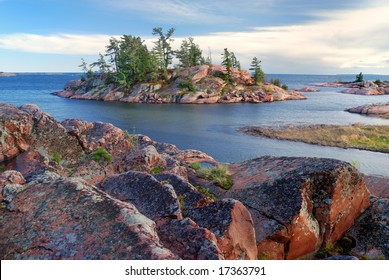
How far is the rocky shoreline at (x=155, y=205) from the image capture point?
20.5 ft

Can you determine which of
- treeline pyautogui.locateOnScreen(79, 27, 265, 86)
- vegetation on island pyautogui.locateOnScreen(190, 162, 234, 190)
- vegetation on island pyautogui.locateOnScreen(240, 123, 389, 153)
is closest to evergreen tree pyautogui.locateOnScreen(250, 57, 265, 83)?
treeline pyautogui.locateOnScreen(79, 27, 265, 86)

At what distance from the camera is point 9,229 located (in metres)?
6.62

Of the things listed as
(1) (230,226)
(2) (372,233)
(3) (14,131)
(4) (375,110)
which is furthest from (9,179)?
(4) (375,110)

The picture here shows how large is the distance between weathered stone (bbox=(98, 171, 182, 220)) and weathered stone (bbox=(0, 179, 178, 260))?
5.17ft

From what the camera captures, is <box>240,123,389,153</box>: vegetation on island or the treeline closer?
<box>240,123,389,153</box>: vegetation on island

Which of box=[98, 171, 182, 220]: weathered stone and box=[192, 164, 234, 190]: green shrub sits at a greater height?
box=[98, 171, 182, 220]: weathered stone

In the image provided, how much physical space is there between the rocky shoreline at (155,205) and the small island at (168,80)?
78.8 m

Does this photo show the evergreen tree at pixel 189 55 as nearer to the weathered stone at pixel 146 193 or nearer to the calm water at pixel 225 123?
the calm water at pixel 225 123

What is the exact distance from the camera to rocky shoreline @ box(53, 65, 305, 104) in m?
95.4

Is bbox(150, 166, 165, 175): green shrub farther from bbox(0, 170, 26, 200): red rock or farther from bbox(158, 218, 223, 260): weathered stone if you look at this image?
bbox(158, 218, 223, 260): weathered stone

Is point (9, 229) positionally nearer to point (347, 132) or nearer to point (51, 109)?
point (347, 132)

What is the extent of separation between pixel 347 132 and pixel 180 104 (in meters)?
50.8

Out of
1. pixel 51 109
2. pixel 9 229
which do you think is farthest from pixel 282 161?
Result: pixel 51 109

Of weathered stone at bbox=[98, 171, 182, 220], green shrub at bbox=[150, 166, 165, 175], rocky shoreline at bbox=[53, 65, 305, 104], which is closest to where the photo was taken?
weathered stone at bbox=[98, 171, 182, 220]
